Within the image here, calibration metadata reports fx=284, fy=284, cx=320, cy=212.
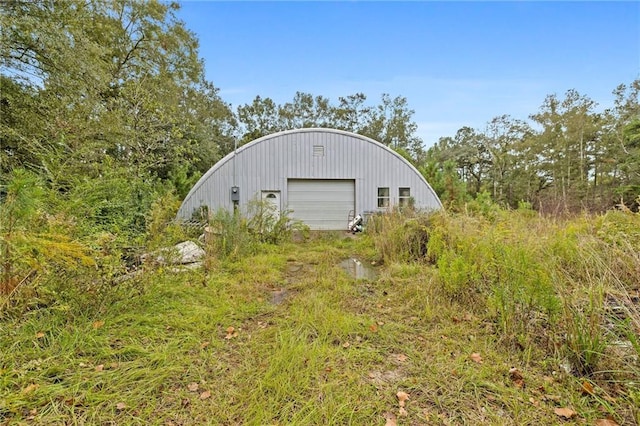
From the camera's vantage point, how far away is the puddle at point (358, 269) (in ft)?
14.0

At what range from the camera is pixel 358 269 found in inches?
188

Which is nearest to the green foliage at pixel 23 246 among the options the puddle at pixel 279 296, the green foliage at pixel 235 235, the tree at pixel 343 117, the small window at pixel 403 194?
the puddle at pixel 279 296

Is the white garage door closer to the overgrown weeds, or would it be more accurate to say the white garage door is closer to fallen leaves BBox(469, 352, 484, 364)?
the overgrown weeds

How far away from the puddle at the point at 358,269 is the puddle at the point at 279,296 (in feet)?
3.67

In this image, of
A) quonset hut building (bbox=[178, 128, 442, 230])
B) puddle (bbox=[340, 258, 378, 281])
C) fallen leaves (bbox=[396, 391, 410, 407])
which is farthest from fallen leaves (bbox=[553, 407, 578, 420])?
quonset hut building (bbox=[178, 128, 442, 230])

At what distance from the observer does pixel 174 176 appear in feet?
42.9

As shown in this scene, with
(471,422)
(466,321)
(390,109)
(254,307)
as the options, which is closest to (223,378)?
(254,307)

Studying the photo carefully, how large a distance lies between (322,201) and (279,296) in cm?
708

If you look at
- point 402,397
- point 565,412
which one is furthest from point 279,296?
point 565,412

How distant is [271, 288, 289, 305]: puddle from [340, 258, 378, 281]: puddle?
1.12 m

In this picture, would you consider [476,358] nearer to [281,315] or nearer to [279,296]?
[281,315]

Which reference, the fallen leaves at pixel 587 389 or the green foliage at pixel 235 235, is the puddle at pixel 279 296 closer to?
the green foliage at pixel 235 235

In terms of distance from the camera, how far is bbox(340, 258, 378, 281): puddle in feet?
14.0

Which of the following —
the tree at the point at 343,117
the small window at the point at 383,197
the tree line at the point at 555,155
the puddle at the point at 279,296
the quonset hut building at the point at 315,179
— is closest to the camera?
the puddle at the point at 279,296
